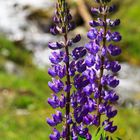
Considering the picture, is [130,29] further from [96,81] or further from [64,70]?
[64,70]

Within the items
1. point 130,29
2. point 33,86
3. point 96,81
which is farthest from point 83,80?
point 130,29

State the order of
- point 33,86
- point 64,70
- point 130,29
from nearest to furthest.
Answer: point 64,70 < point 33,86 < point 130,29

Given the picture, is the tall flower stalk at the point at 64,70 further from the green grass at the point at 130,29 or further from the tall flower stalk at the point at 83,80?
the green grass at the point at 130,29

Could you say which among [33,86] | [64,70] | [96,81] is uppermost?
[64,70]

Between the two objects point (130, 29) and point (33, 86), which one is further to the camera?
point (130, 29)

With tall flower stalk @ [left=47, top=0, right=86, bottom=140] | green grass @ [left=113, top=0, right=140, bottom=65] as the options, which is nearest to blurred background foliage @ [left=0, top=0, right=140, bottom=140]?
green grass @ [left=113, top=0, right=140, bottom=65]

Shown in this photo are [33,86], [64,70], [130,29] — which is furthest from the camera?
[130,29]

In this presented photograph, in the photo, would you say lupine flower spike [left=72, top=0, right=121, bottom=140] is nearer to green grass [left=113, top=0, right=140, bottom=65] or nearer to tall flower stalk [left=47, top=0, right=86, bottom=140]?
tall flower stalk [left=47, top=0, right=86, bottom=140]

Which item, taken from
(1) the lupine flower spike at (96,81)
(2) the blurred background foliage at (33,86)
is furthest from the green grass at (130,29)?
(1) the lupine flower spike at (96,81)

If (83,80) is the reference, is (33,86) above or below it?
below
